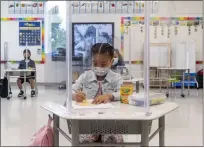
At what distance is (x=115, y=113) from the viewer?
1.79 meters

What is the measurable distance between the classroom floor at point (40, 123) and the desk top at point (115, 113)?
34cm

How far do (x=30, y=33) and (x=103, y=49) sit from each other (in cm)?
727

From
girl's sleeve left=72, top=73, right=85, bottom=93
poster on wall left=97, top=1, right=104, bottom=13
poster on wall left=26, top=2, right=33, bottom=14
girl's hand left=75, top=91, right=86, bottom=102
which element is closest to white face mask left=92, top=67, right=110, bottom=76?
girl's sleeve left=72, top=73, right=85, bottom=93

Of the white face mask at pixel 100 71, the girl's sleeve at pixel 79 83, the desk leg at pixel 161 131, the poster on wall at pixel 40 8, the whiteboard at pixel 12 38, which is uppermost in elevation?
the poster on wall at pixel 40 8

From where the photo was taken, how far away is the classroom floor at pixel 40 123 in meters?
3.38

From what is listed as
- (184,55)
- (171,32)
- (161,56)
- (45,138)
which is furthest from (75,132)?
(171,32)

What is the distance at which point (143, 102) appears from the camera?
1.92m

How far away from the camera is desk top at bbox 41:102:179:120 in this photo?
171 centimetres

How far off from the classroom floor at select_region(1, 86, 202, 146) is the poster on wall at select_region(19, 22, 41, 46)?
3164mm

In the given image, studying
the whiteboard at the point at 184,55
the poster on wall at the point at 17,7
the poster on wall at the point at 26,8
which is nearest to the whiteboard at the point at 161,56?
the whiteboard at the point at 184,55

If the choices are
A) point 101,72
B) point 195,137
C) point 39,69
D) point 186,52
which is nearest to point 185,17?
point 186,52

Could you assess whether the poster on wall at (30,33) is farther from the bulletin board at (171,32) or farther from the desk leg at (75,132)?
the desk leg at (75,132)

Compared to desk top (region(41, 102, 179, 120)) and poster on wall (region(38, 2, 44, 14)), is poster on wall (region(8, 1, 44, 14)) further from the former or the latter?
desk top (region(41, 102, 179, 120))

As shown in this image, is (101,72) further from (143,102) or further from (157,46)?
(157,46)
